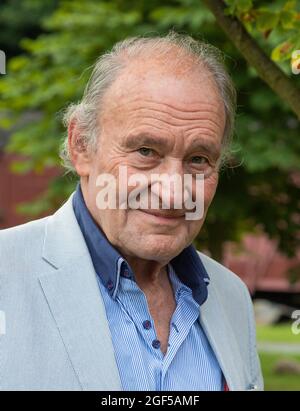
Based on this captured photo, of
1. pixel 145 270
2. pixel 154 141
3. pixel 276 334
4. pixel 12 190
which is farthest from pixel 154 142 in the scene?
pixel 12 190

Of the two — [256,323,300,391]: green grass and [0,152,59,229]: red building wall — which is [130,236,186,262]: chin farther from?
[0,152,59,229]: red building wall

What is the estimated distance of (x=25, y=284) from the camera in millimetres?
2617

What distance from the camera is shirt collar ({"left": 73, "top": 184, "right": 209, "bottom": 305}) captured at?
8.96ft

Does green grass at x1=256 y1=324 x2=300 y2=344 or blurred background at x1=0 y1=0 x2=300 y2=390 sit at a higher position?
blurred background at x1=0 y1=0 x2=300 y2=390

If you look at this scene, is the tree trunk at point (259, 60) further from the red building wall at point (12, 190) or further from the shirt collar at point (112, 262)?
the red building wall at point (12, 190)

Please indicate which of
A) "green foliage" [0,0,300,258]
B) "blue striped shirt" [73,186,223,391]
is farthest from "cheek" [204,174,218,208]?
"green foliage" [0,0,300,258]

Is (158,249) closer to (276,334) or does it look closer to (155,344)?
(155,344)

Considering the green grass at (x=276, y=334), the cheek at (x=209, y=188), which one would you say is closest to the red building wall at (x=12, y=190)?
the green grass at (x=276, y=334)

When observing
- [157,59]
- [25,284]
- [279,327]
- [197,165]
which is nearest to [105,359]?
[25,284]

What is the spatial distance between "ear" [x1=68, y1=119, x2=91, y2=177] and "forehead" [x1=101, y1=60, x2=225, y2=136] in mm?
160

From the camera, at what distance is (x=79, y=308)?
2623 millimetres
